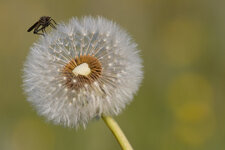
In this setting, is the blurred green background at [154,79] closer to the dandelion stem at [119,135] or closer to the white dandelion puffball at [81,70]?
the white dandelion puffball at [81,70]

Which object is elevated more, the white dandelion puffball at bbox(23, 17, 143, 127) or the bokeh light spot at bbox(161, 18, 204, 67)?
the white dandelion puffball at bbox(23, 17, 143, 127)

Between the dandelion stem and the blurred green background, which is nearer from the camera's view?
the dandelion stem

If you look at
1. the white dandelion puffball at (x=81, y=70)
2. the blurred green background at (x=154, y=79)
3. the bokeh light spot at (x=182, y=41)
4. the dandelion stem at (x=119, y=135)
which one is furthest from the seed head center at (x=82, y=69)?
the bokeh light spot at (x=182, y=41)

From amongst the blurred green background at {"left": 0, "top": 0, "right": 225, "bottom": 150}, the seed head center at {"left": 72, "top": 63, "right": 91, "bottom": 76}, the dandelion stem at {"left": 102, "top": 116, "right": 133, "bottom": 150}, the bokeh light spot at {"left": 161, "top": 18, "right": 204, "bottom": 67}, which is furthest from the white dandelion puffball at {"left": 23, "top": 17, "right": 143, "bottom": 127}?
the bokeh light spot at {"left": 161, "top": 18, "right": 204, "bottom": 67}

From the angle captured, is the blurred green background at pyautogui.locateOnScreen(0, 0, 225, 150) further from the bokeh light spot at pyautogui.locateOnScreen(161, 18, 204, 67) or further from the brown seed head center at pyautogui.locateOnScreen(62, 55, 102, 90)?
the brown seed head center at pyautogui.locateOnScreen(62, 55, 102, 90)

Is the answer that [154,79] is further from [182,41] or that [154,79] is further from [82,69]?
[82,69]

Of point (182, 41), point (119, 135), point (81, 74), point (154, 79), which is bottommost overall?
point (154, 79)

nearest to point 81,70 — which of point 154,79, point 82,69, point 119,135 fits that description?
point 82,69
